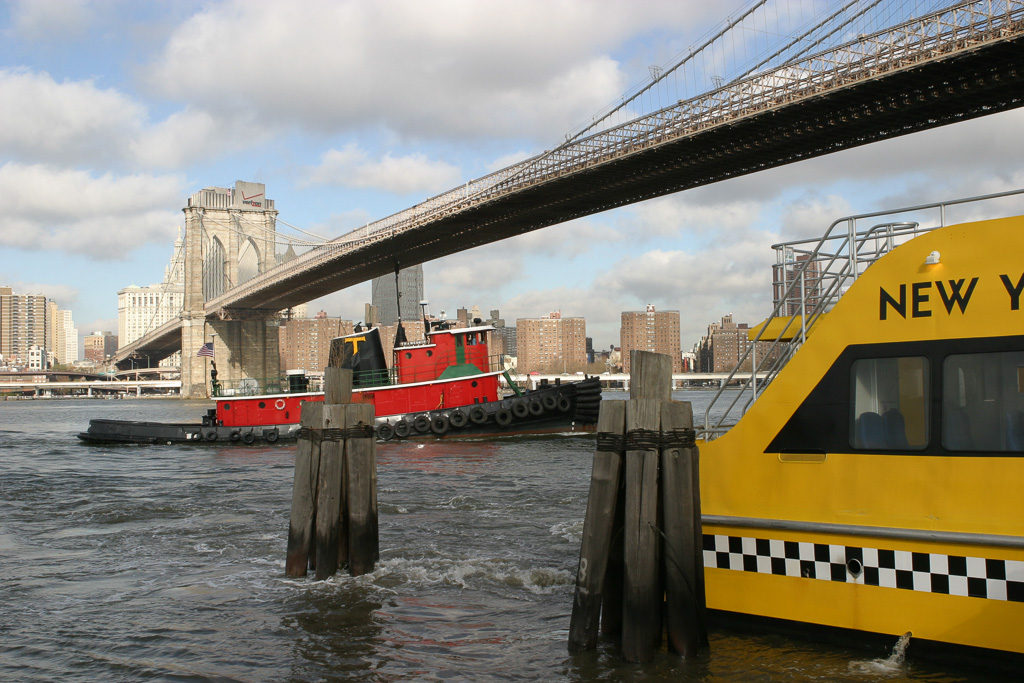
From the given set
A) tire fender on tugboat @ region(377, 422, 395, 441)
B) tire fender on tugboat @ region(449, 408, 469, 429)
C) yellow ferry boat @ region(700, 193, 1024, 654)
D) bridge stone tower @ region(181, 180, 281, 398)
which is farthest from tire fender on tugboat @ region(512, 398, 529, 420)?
bridge stone tower @ region(181, 180, 281, 398)

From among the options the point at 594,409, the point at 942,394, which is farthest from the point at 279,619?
the point at 594,409

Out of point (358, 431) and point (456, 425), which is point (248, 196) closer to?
point (456, 425)

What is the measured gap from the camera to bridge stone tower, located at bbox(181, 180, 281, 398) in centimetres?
7712

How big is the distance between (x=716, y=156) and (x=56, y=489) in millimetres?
26312

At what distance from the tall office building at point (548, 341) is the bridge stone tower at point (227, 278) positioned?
7561 cm

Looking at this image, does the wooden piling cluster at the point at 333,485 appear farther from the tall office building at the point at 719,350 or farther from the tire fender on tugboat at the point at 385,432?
the tall office building at the point at 719,350

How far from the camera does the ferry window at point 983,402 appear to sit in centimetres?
457

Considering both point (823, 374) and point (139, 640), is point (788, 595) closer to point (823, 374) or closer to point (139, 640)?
point (823, 374)

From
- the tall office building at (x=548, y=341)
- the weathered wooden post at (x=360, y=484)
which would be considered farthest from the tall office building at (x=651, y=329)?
the weathered wooden post at (x=360, y=484)

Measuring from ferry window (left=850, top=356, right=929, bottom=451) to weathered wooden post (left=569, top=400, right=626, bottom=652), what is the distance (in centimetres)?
138

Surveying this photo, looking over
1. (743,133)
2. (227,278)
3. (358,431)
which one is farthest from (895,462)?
(227,278)

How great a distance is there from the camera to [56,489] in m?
16.2

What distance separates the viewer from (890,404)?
495 centimetres

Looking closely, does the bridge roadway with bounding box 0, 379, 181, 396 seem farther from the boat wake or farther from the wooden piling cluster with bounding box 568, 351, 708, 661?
the boat wake
